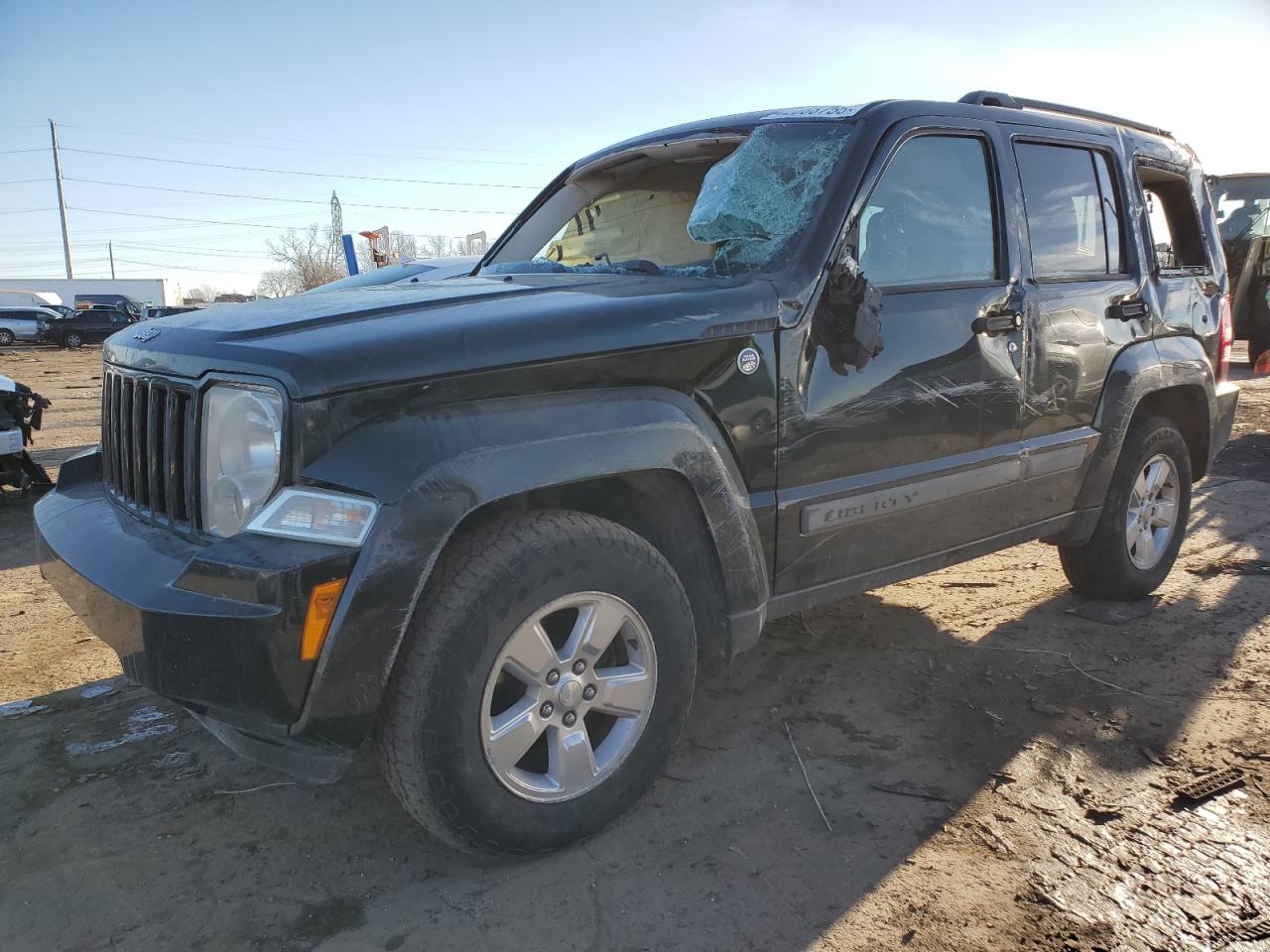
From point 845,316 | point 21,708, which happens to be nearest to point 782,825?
point 845,316

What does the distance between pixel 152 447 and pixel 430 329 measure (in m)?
0.89

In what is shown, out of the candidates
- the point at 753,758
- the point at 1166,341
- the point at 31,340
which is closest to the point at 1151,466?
the point at 1166,341

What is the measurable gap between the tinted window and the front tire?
1.35 metres

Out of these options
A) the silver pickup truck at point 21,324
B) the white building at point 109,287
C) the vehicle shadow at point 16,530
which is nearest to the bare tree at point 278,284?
the white building at point 109,287

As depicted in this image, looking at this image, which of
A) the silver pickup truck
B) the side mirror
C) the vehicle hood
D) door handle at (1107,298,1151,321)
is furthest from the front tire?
the silver pickup truck

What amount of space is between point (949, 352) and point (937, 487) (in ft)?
1.51

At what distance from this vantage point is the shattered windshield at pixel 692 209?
A: 2859mm

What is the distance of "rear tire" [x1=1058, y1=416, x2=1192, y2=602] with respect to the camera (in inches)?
155

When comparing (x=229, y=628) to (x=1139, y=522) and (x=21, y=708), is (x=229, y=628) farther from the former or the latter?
(x=1139, y=522)

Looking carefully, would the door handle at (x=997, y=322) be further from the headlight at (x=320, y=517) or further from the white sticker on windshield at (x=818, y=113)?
the headlight at (x=320, y=517)

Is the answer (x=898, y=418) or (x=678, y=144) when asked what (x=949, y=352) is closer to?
(x=898, y=418)

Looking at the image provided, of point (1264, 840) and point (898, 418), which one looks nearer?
point (1264, 840)

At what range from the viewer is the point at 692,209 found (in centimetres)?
339

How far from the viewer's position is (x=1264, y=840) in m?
2.44
